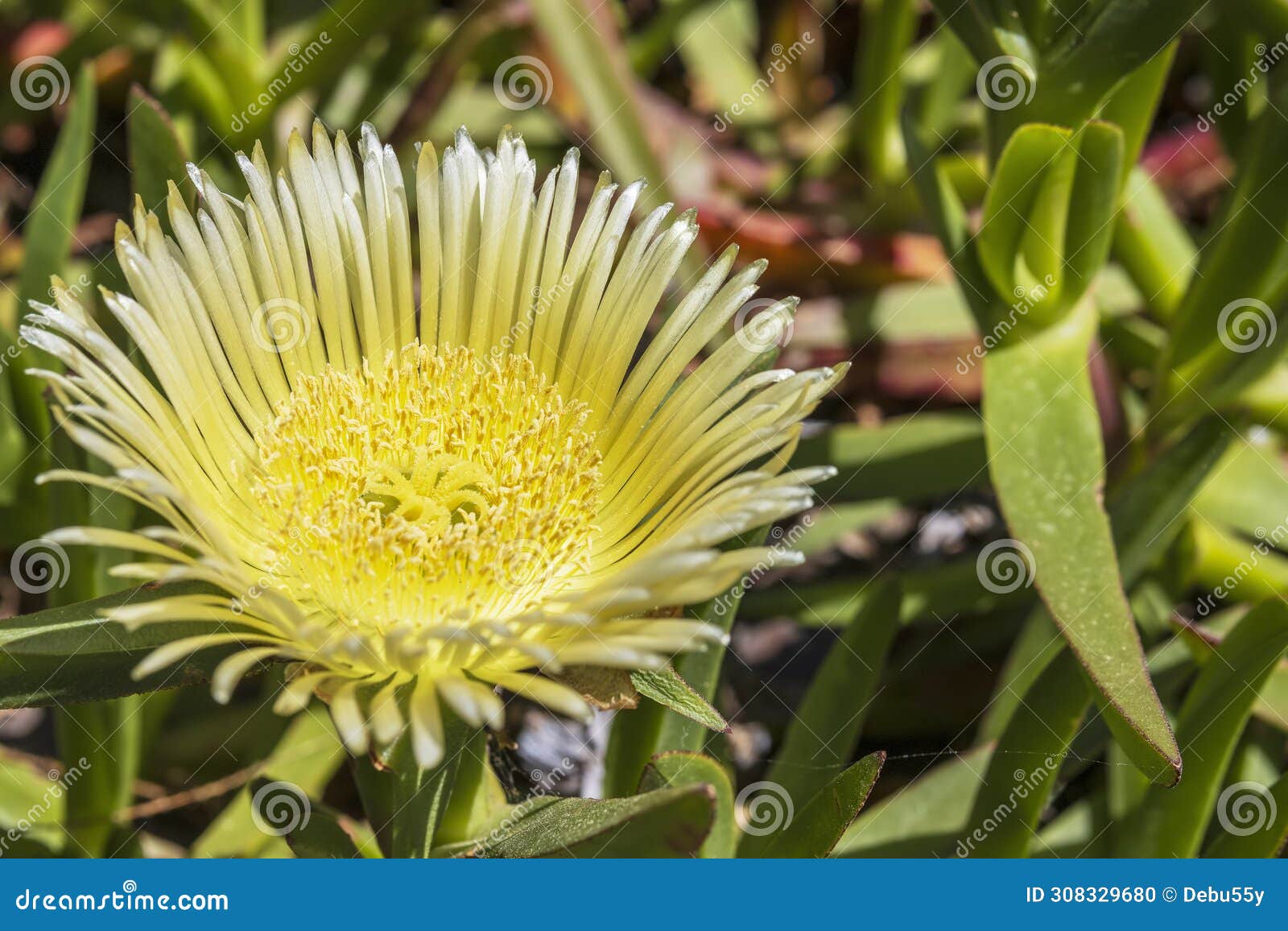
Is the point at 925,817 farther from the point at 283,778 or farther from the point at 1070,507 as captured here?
the point at 283,778

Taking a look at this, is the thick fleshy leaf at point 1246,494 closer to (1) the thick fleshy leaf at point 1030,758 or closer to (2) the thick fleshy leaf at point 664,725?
(1) the thick fleshy leaf at point 1030,758

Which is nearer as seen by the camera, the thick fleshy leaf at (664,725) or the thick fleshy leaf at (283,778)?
the thick fleshy leaf at (664,725)

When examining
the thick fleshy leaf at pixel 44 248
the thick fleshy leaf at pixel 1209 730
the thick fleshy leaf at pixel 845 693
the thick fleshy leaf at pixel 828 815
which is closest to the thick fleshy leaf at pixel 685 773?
the thick fleshy leaf at pixel 828 815

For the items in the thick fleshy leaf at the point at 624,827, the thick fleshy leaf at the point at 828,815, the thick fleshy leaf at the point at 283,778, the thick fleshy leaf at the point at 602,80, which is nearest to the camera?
the thick fleshy leaf at the point at 624,827

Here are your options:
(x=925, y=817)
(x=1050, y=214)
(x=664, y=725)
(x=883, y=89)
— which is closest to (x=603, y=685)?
(x=664, y=725)

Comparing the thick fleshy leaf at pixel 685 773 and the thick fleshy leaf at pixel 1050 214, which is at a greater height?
the thick fleshy leaf at pixel 1050 214

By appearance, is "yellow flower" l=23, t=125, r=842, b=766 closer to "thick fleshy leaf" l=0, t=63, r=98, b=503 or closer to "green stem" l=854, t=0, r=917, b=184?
"thick fleshy leaf" l=0, t=63, r=98, b=503
